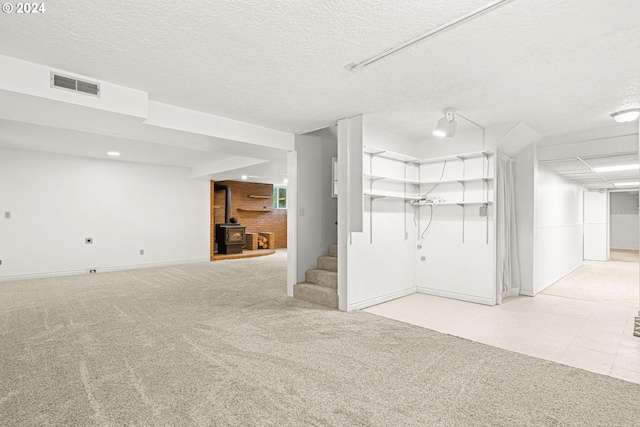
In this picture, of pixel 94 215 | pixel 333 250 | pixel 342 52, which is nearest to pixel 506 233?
pixel 333 250

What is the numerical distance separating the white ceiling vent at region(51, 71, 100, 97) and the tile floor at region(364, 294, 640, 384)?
12.4ft

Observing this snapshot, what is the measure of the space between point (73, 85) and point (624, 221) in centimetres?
1708

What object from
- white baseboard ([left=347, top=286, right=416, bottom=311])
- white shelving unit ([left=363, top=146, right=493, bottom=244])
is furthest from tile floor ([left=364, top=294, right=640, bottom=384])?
white shelving unit ([left=363, top=146, right=493, bottom=244])

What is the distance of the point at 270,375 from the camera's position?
2533mm

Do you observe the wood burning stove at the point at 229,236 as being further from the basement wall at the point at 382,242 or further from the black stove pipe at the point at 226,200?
the basement wall at the point at 382,242

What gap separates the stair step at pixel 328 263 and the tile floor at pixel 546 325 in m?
0.87

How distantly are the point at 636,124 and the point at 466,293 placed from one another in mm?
3022

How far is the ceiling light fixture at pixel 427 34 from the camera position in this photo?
194 cm

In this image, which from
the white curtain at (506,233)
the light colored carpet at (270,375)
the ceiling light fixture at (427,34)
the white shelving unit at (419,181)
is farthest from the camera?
the white curtain at (506,233)

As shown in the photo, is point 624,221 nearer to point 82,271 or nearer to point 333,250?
point 333,250

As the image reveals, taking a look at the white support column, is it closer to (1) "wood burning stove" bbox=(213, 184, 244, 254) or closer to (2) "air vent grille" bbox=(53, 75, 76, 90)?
(2) "air vent grille" bbox=(53, 75, 76, 90)

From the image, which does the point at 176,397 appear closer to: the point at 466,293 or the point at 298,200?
the point at 298,200

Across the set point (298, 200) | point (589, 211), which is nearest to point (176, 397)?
point (298, 200)

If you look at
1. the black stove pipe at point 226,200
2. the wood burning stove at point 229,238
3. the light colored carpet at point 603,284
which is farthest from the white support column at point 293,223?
the black stove pipe at point 226,200
